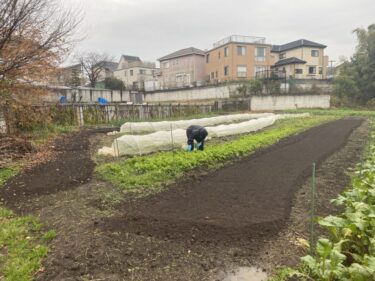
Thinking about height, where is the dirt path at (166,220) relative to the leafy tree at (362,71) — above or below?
below

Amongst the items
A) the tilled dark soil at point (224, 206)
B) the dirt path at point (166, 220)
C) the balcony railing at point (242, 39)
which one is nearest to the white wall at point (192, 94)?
the balcony railing at point (242, 39)

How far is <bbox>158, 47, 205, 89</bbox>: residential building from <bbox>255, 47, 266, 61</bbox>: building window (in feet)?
26.9

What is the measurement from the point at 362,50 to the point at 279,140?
92.8 ft

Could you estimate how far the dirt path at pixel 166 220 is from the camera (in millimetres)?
3102

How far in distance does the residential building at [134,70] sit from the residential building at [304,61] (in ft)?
78.9

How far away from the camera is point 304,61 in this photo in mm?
36438

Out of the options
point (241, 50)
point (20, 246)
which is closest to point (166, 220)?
point (20, 246)

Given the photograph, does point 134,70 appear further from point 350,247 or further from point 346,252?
point 346,252

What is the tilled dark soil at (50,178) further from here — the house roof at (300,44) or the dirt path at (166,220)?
the house roof at (300,44)

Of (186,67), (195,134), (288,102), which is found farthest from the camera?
(186,67)

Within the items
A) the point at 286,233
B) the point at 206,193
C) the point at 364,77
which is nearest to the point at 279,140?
the point at 206,193

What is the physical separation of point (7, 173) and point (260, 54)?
3645cm

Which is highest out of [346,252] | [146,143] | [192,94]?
[192,94]

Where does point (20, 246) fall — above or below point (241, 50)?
below
